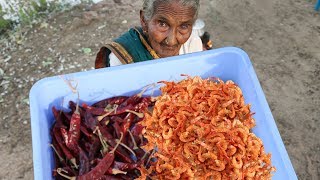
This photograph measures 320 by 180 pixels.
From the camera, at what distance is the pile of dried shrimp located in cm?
192

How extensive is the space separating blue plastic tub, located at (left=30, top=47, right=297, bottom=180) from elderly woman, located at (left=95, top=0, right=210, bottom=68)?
0.15 metres

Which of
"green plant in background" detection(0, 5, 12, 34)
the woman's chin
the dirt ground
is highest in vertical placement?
the woman's chin

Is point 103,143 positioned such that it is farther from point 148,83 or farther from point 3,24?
point 3,24

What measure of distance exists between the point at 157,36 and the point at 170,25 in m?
0.13

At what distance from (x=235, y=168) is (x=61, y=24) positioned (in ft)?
13.5

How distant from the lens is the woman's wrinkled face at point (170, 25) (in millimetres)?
2383

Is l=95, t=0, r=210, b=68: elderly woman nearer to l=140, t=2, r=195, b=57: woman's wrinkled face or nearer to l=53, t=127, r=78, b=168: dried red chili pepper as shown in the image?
Result: l=140, t=2, r=195, b=57: woman's wrinkled face

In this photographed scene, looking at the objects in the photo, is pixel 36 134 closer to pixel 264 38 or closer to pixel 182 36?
pixel 182 36

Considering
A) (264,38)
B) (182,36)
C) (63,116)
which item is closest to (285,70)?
(264,38)

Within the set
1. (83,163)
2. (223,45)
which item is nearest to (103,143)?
(83,163)

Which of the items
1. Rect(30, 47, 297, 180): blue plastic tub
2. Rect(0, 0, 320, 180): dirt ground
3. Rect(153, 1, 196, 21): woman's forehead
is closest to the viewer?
Rect(30, 47, 297, 180): blue plastic tub

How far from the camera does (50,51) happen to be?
5.08 metres

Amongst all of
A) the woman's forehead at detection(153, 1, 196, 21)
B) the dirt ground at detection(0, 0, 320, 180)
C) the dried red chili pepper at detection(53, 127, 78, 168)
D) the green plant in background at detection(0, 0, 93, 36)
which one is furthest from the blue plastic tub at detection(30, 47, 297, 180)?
the green plant in background at detection(0, 0, 93, 36)

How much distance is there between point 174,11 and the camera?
238 cm
